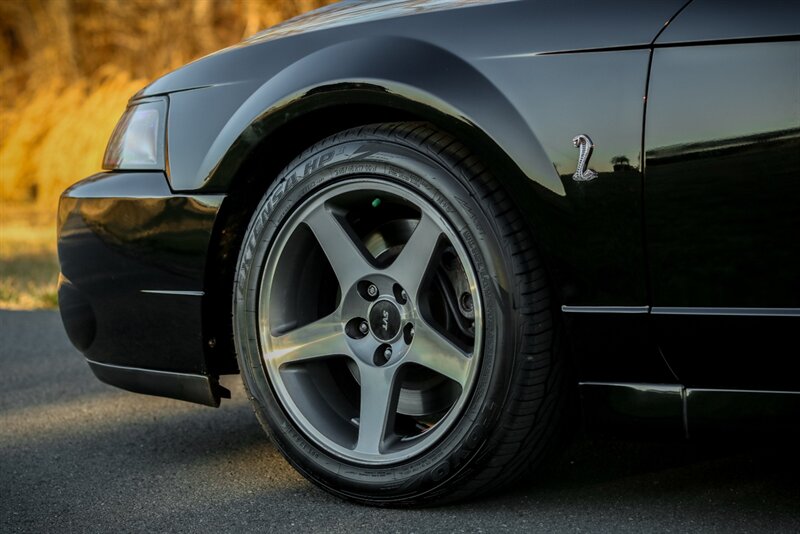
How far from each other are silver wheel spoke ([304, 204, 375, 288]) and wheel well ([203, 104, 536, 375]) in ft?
0.71

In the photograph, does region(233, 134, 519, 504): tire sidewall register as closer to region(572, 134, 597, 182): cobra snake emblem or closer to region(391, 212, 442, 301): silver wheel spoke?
region(391, 212, 442, 301): silver wheel spoke

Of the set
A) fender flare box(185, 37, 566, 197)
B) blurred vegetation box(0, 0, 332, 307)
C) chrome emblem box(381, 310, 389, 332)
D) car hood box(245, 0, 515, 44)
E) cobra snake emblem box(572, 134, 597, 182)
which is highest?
blurred vegetation box(0, 0, 332, 307)

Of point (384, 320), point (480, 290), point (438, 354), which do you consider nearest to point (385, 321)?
point (384, 320)

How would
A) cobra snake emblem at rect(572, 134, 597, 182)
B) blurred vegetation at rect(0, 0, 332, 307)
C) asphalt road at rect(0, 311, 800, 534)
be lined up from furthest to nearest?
blurred vegetation at rect(0, 0, 332, 307) → asphalt road at rect(0, 311, 800, 534) → cobra snake emblem at rect(572, 134, 597, 182)

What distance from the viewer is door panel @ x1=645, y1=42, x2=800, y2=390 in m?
2.00

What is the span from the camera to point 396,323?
8.16 ft

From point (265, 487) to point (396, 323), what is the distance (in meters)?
0.59

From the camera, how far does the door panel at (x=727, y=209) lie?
6.55ft

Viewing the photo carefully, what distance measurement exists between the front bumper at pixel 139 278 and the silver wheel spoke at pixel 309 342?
236 mm

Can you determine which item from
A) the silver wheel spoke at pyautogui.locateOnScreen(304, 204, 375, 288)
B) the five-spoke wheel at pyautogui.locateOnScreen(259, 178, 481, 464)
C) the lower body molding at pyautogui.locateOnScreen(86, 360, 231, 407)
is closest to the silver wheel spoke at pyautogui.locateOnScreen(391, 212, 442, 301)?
the five-spoke wheel at pyautogui.locateOnScreen(259, 178, 481, 464)

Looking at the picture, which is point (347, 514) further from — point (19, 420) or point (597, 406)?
point (19, 420)

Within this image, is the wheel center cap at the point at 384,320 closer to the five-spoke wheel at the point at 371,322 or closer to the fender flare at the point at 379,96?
the five-spoke wheel at the point at 371,322

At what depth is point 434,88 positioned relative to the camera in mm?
2318

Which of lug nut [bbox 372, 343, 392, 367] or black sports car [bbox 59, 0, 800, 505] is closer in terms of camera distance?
black sports car [bbox 59, 0, 800, 505]
